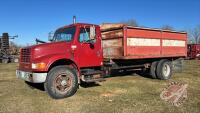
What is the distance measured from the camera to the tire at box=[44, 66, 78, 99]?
25.3 feet

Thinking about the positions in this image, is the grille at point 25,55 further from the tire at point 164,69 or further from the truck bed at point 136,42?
the tire at point 164,69

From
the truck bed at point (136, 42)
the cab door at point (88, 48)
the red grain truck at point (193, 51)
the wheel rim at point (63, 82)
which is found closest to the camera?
the wheel rim at point (63, 82)

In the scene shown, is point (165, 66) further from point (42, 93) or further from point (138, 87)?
point (42, 93)

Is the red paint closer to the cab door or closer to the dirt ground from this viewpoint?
the cab door

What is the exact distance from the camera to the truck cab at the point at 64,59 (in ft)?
25.1

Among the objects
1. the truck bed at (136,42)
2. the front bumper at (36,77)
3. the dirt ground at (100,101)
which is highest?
the truck bed at (136,42)

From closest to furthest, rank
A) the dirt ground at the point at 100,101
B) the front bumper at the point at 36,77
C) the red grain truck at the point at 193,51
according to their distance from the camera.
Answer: the dirt ground at the point at 100,101 < the front bumper at the point at 36,77 < the red grain truck at the point at 193,51

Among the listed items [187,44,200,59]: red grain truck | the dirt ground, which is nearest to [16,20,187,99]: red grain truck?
the dirt ground

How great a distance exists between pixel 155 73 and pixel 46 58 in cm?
639

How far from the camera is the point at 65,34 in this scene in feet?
29.5

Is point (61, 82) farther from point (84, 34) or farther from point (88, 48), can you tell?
point (84, 34)

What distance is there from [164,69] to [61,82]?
6.20 metres

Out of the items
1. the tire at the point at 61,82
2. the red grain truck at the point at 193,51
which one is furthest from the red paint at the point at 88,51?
the red grain truck at the point at 193,51

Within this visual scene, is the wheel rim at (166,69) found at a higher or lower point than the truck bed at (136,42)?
lower
